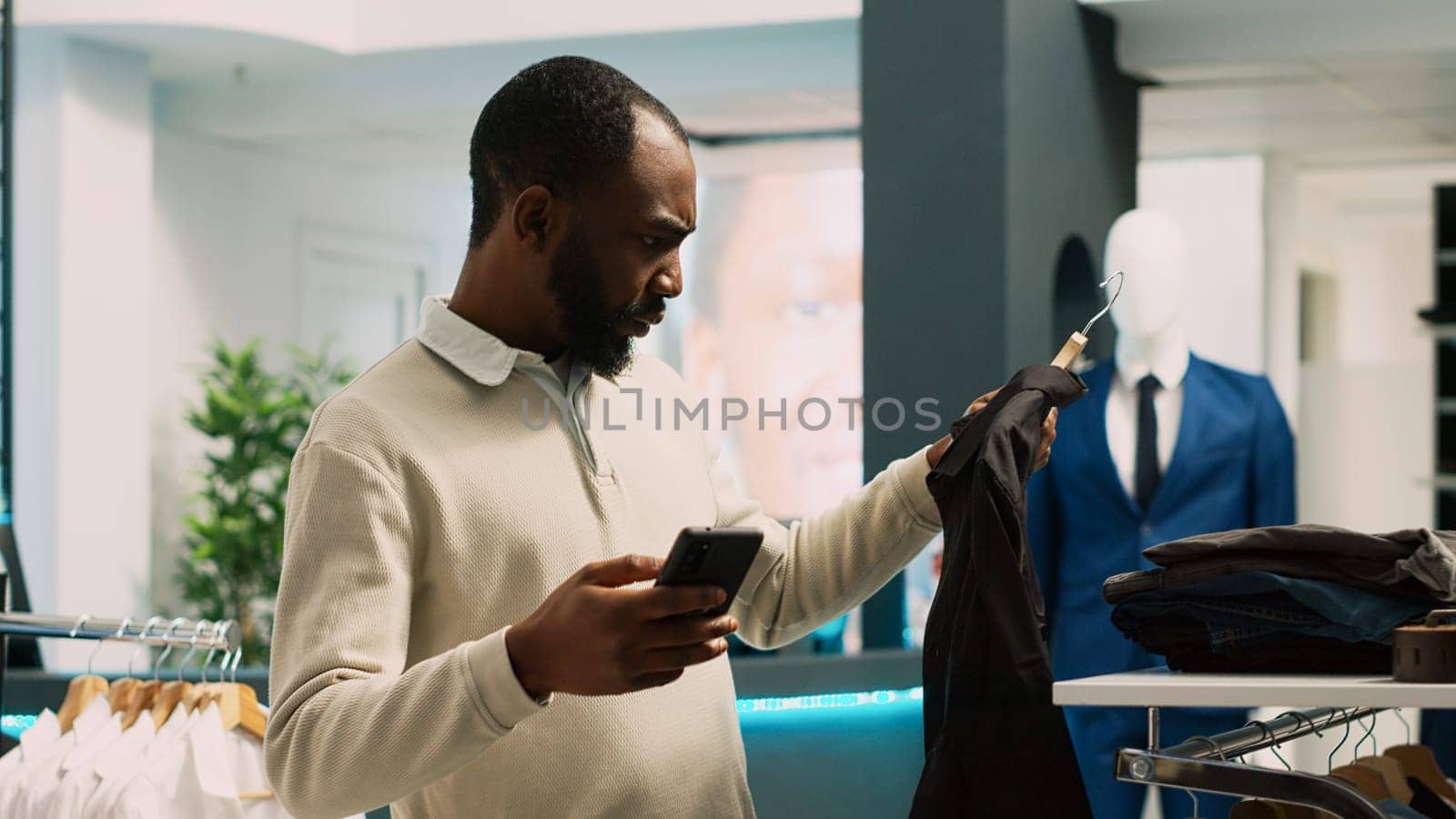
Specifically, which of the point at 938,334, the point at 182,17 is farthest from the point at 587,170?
the point at 182,17

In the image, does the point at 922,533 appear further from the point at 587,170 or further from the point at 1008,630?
the point at 587,170

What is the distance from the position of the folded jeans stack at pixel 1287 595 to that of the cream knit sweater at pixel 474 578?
0.32 meters

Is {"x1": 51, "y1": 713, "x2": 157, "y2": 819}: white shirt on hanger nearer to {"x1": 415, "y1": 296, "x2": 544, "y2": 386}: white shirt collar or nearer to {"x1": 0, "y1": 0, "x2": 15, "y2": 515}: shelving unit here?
{"x1": 415, "y1": 296, "x2": 544, "y2": 386}: white shirt collar

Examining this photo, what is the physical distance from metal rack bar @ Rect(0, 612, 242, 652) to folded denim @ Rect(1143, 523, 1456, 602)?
3.97 ft

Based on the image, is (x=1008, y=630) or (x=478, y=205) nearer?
(x=1008, y=630)

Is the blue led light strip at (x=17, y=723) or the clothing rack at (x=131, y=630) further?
the blue led light strip at (x=17, y=723)

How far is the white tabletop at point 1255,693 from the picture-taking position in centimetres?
130

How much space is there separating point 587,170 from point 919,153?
7.80 feet

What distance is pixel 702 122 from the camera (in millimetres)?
7691

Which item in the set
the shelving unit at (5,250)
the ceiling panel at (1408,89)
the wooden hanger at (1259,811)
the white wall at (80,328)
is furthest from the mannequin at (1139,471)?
the white wall at (80,328)

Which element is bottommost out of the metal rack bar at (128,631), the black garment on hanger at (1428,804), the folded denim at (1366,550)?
the black garment on hanger at (1428,804)

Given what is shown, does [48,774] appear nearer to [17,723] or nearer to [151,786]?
[151,786]

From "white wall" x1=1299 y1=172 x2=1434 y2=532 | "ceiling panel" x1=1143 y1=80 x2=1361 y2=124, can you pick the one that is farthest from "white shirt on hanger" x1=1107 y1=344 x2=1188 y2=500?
"white wall" x1=1299 y1=172 x2=1434 y2=532

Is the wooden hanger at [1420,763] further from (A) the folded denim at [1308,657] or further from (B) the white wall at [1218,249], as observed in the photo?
(B) the white wall at [1218,249]
